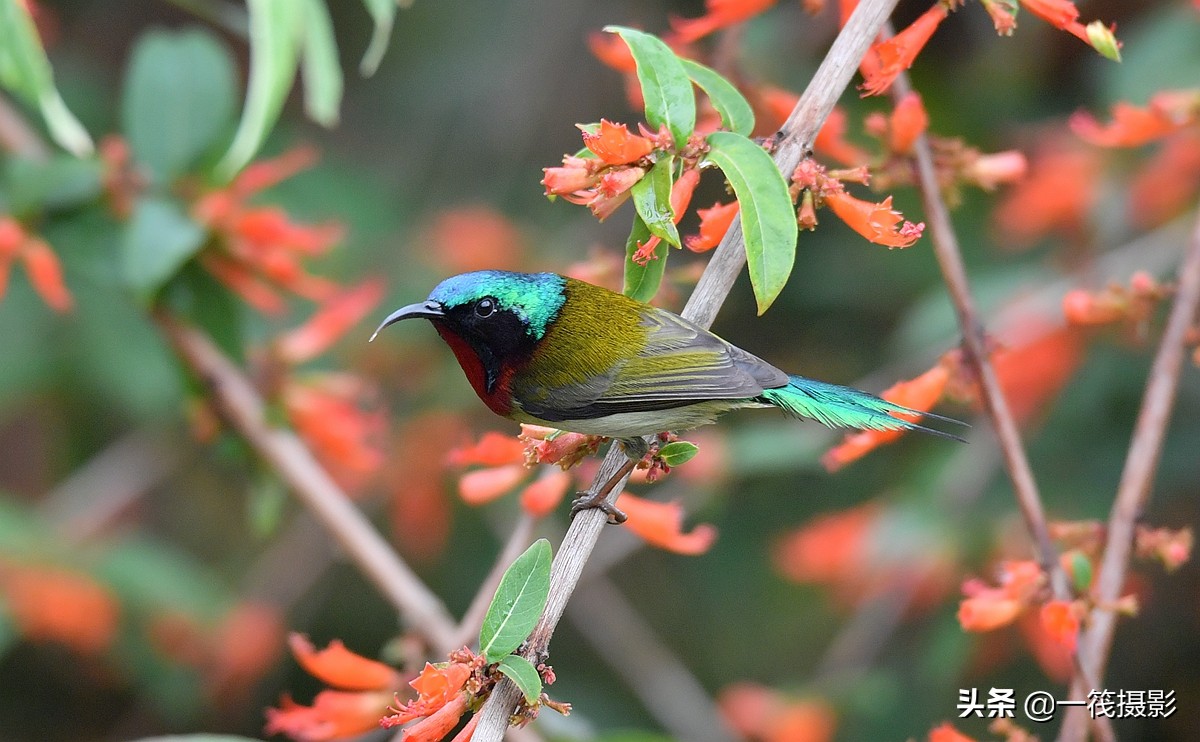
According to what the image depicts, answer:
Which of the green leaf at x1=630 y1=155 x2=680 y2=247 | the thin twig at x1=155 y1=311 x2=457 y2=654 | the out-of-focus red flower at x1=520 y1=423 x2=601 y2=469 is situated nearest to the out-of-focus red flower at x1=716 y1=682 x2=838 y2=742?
the thin twig at x1=155 y1=311 x2=457 y2=654

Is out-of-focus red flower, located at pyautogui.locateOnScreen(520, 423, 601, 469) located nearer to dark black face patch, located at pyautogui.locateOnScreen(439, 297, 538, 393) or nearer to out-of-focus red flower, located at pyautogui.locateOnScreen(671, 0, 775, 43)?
dark black face patch, located at pyautogui.locateOnScreen(439, 297, 538, 393)

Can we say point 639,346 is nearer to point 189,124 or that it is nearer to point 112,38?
point 189,124

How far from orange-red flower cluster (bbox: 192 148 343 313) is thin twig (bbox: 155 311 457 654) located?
158 millimetres

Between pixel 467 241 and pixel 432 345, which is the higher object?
pixel 467 241

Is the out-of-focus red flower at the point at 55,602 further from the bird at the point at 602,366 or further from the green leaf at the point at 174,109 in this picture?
the bird at the point at 602,366

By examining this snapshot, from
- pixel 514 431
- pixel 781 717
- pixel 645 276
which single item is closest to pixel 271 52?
pixel 645 276

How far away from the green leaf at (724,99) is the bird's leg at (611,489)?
516 mm

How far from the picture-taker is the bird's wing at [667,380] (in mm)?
1990

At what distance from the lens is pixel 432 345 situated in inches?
175

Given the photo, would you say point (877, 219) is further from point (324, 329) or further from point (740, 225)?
point (324, 329)

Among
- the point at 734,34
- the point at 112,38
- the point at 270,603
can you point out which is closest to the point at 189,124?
the point at 734,34

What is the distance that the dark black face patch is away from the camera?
2.11m

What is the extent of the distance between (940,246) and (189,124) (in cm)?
175

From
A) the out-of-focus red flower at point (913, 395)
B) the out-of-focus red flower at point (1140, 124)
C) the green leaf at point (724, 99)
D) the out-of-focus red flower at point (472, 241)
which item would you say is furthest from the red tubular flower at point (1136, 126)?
the out-of-focus red flower at point (472, 241)
